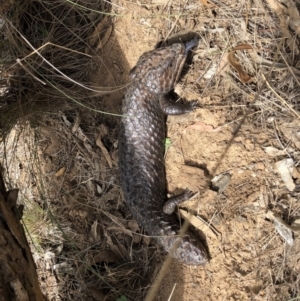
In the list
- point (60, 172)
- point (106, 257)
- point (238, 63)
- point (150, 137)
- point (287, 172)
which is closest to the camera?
point (287, 172)

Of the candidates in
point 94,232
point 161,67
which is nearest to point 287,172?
point 161,67

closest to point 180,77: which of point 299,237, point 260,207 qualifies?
point 260,207

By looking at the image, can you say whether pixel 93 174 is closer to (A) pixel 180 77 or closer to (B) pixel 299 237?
(A) pixel 180 77

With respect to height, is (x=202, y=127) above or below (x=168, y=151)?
above

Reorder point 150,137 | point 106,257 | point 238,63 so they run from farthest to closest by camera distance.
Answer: point 106,257, point 150,137, point 238,63

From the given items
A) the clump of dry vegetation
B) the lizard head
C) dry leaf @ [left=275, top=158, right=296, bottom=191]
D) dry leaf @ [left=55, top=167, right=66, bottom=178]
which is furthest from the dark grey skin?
dry leaf @ [left=275, top=158, right=296, bottom=191]

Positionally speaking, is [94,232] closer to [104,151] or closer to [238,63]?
[104,151]
